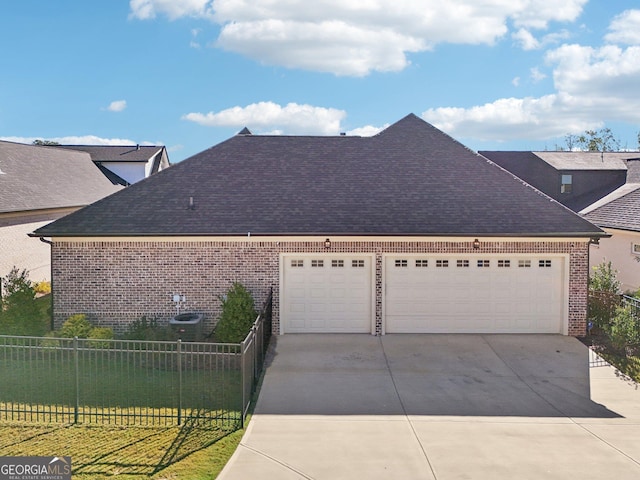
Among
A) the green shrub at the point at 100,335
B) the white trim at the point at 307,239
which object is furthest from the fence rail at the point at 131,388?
the white trim at the point at 307,239

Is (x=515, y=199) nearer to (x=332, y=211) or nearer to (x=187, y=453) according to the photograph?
(x=332, y=211)

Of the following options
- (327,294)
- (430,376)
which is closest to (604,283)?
(430,376)

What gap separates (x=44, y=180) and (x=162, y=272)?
1681cm

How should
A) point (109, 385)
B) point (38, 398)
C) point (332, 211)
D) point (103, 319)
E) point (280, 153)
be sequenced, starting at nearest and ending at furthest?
1. point (38, 398)
2. point (109, 385)
3. point (103, 319)
4. point (332, 211)
5. point (280, 153)

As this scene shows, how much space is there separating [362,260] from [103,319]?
7180mm

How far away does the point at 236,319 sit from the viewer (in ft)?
41.6

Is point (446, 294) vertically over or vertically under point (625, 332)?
over

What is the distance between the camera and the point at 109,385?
412 inches

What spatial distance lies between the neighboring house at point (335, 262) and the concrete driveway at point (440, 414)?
1.19 metres

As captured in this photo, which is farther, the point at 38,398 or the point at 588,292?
the point at 588,292

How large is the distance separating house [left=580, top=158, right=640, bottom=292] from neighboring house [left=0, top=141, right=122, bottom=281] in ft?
73.4

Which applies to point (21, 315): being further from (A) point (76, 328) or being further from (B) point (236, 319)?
(B) point (236, 319)

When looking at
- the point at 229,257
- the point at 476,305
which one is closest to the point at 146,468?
the point at 229,257

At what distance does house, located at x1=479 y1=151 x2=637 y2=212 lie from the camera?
30.5 metres
